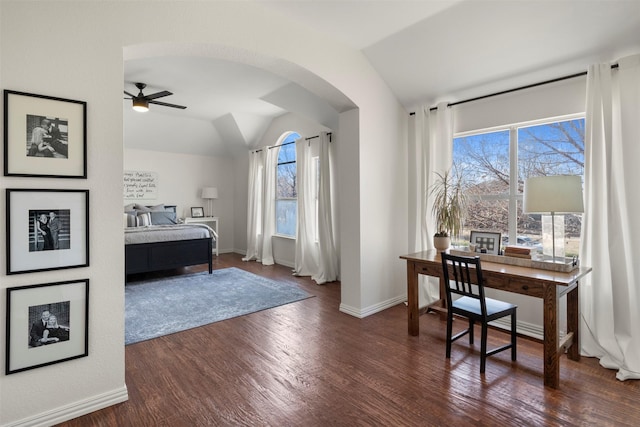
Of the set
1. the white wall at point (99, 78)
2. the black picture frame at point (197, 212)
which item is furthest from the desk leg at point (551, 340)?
the black picture frame at point (197, 212)

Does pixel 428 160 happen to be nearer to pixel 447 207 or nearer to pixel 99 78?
pixel 447 207

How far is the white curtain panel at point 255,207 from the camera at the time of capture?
270 inches

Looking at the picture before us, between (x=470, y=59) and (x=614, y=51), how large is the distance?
1030mm

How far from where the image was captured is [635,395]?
2.08 m

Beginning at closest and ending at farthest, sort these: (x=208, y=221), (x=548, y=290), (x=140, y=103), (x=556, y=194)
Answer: (x=548, y=290) → (x=556, y=194) → (x=140, y=103) → (x=208, y=221)

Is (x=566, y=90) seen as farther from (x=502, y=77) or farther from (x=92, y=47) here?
(x=92, y=47)

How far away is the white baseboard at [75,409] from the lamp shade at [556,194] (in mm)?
3144

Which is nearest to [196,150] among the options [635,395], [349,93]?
[349,93]

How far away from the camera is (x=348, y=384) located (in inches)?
87.8

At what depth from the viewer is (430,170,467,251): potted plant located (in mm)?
3193

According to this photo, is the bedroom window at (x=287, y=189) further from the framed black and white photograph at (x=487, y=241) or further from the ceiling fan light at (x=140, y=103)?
the framed black and white photograph at (x=487, y=241)

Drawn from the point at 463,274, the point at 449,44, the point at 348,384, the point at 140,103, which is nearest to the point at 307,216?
the point at 140,103

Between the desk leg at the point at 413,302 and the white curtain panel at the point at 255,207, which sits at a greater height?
the white curtain panel at the point at 255,207

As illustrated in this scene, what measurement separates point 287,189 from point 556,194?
4.69 metres
